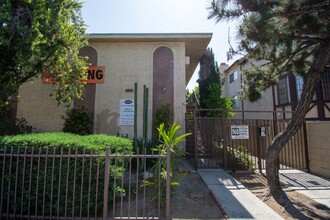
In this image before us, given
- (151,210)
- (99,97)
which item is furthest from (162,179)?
(99,97)

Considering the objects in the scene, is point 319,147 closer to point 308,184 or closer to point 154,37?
point 308,184

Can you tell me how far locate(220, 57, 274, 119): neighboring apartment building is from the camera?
15455mm

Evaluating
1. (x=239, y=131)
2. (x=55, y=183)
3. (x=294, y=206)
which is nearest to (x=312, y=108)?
(x=239, y=131)

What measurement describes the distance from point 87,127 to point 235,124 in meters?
6.55

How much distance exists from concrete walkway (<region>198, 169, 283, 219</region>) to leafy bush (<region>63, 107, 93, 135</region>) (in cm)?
559

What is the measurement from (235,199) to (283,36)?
15.1ft

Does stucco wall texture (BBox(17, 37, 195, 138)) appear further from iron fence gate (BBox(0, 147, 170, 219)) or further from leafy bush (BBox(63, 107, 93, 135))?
iron fence gate (BBox(0, 147, 170, 219))

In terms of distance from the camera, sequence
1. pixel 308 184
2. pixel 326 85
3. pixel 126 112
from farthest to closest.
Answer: pixel 326 85 → pixel 126 112 → pixel 308 184

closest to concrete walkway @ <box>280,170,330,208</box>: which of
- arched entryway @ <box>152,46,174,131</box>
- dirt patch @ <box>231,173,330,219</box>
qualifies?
dirt patch @ <box>231,173,330,219</box>

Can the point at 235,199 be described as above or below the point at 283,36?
below

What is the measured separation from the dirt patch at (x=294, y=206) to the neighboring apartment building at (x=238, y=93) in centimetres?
694

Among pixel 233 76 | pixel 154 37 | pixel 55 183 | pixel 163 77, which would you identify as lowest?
pixel 55 183

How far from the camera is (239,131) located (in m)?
8.95

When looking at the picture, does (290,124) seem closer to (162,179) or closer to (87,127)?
(162,179)
